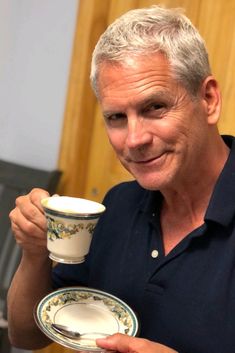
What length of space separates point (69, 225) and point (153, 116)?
0.93ft

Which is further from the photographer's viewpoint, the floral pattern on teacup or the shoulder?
the shoulder

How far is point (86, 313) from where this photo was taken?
3.18 ft

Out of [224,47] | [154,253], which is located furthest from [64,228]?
[224,47]

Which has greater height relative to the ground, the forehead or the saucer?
the forehead

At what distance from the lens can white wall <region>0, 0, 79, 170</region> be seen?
6.22 ft

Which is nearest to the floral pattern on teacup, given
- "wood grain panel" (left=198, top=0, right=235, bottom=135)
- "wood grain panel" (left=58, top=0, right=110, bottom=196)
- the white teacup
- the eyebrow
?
the white teacup

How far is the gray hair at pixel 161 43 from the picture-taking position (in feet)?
2.97

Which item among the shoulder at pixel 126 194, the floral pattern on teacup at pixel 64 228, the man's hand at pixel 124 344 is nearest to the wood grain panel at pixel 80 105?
the shoulder at pixel 126 194

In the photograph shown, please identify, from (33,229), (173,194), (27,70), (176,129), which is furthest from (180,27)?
(27,70)

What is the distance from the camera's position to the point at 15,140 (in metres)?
2.04

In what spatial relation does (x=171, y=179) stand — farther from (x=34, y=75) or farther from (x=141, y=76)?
(x=34, y=75)

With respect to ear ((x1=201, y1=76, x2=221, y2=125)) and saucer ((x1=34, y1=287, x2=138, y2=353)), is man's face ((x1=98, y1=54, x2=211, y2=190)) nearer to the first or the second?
ear ((x1=201, y1=76, x2=221, y2=125))

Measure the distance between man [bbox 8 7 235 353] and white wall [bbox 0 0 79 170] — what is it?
0.96 m

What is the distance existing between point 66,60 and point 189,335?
4.33ft
